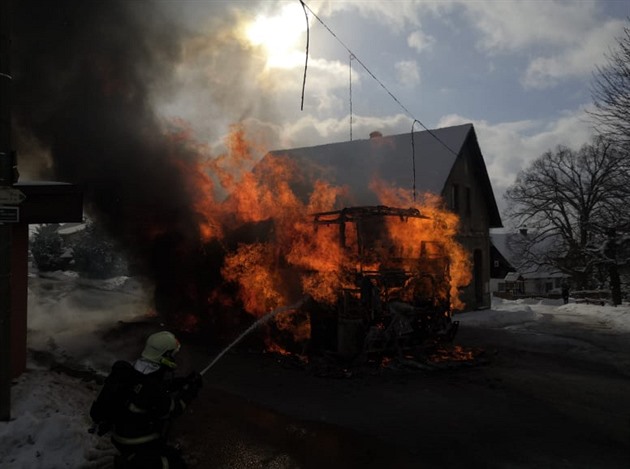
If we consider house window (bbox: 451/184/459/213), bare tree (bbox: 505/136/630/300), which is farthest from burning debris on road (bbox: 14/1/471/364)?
bare tree (bbox: 505/136/630/300)

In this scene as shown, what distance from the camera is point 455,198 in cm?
2052

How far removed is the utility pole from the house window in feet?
56.8

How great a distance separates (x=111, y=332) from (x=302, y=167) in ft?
39.6

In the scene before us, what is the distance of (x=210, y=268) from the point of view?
542 inches

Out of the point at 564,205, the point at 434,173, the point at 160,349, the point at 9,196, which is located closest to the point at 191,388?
the point at 160,349

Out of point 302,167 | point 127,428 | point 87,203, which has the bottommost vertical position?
point 127,428

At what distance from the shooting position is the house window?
20.1 metres

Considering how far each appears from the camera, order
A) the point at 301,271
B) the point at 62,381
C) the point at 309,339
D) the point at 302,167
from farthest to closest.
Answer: the point at 302,167 → the point at 301,271 → the point at 309,339 → the point at 62,381

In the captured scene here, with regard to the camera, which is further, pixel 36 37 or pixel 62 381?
pixel 36 37

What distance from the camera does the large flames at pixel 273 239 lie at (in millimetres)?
11422

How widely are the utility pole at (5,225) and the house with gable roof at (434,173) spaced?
46.7 feet

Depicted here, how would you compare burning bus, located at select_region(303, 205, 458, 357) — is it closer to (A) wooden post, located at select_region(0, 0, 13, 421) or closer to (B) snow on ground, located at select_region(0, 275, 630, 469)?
(B) snow on ground, located at select_region(0, 275, 630, 469)

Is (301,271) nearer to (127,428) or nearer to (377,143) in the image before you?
(127,428)

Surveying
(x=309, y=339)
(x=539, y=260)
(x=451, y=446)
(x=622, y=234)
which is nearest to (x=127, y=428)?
(x=451, y=446)
